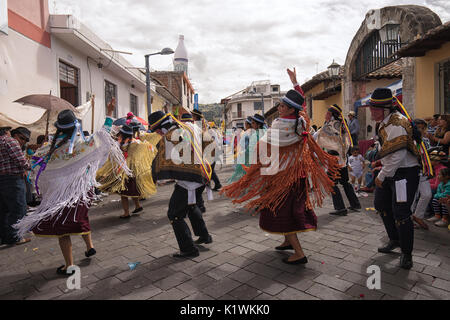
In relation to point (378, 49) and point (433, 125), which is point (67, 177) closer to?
point (433, 125)

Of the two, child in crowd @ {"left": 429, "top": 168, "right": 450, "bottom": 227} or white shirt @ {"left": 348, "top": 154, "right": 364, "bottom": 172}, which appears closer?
child in crowd @ {"left": 429, "top": 168, "right": 450, "bottom": 227}

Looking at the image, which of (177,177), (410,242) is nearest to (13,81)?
(177,177)

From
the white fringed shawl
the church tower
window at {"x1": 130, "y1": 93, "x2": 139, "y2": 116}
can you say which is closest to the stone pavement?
the white fringed shawl

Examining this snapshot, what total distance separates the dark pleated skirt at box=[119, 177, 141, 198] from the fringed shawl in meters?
0.05

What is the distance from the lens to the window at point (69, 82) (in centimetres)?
954

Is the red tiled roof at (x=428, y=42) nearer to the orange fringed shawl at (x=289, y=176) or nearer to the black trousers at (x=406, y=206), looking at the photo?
the black trousers at (x=406, y=206)

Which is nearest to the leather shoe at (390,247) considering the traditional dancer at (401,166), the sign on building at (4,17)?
the traditional dancer at (401,166)

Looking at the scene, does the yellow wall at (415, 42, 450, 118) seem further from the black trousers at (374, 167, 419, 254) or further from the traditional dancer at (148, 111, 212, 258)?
the traditional dancer at (148, 111, 212, 258)

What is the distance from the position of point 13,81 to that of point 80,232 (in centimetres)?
570

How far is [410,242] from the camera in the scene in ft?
10.4

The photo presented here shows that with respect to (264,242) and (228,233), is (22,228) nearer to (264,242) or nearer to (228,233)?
(228,233)

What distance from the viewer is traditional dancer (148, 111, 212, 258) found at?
3.62 metres

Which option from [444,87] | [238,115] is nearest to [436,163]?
[444,87]

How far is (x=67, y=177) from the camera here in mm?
3506
